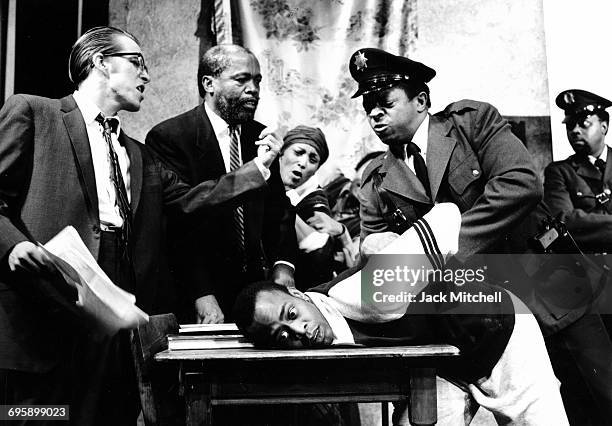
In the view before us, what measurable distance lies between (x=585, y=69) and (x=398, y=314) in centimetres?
226

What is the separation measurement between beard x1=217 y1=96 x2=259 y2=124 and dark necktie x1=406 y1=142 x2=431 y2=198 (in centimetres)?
75

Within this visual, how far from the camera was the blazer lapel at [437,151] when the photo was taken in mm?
2744

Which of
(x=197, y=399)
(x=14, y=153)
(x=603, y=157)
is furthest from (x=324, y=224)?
(x=197, y=399)

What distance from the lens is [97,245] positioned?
8.08ft

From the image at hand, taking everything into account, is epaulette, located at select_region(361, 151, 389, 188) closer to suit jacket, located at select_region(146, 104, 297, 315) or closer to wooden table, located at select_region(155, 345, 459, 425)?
suit jacket, located at select_region(146, 104, 297, 315)

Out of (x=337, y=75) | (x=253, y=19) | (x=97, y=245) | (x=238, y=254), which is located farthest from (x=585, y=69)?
(x=97, y=245)

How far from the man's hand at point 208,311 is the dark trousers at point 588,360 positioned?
157 cm

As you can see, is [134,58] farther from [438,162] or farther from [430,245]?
[430,245]

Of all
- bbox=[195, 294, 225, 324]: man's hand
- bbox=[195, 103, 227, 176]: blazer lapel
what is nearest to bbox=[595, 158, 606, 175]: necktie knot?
bbox=[195, 103, 227, 176]: blazer lapel

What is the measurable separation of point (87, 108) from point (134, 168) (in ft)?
0.88

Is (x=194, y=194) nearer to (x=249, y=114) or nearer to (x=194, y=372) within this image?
(x=249, y=114)

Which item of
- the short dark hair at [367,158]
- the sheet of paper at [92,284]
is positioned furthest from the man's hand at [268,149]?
the short dark hair at [367,158]

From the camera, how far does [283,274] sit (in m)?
3.20

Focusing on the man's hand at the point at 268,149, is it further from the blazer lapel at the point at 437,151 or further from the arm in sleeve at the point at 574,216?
the arm in sleeve at the point at 574,216
